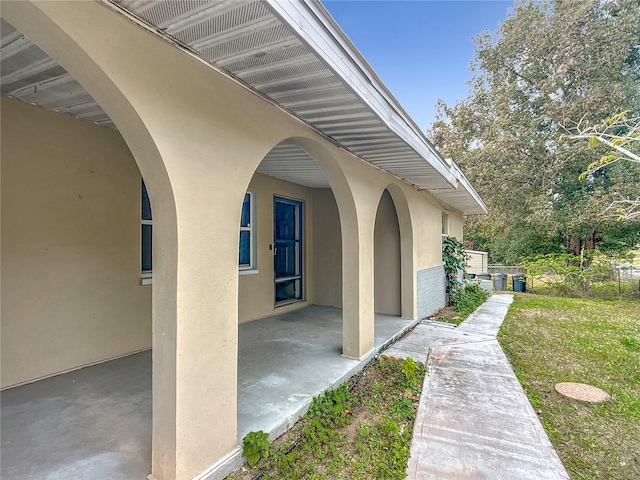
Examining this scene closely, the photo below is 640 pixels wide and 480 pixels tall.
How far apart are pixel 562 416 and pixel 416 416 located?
5.03ft

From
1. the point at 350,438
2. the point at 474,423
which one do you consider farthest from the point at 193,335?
the point at 474,423

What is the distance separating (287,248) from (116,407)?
479cm

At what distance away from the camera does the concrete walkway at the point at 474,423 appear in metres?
2.54

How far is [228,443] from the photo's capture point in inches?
92.2

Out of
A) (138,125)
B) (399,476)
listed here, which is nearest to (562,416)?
(399,476)

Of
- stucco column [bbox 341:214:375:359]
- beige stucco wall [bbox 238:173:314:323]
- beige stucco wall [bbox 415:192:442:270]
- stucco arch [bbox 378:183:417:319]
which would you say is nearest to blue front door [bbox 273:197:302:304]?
beige stucco wall [bbox 238:173:314:323]

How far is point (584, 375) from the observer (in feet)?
14.9

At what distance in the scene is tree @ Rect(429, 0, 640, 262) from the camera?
13.2m

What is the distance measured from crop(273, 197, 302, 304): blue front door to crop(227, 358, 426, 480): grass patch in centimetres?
356

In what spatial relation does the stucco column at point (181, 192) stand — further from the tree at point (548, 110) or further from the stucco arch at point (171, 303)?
the tree at point (548, 110)

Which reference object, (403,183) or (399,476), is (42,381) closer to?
(399,476)

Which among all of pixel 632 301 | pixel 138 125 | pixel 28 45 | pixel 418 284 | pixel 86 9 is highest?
pixel 28 45

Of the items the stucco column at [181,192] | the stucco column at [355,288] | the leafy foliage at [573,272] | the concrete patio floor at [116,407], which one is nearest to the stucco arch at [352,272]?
the stucco column at [355,288]

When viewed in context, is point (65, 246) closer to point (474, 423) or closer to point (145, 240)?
point (145, 240)
